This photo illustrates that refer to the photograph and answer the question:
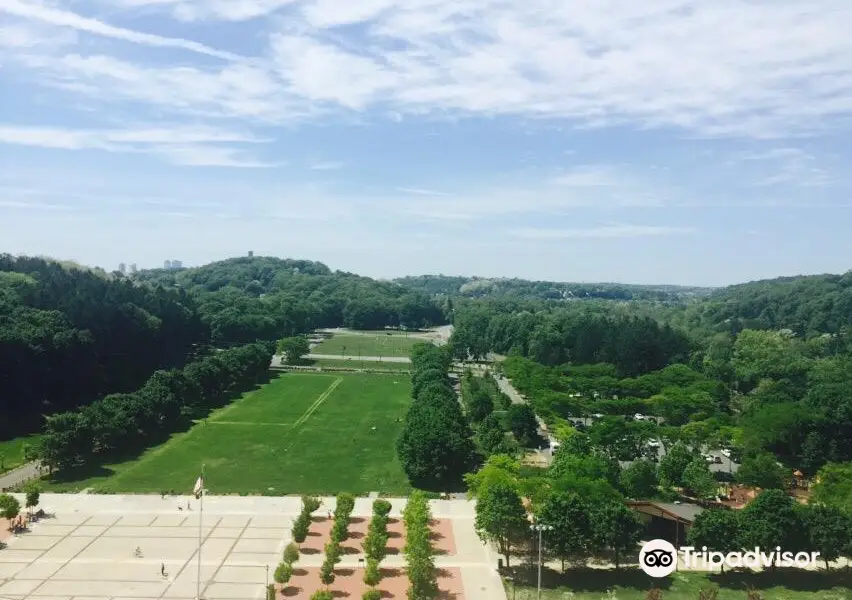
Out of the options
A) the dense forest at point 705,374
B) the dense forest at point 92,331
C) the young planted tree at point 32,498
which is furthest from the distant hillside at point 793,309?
the young planted tree at point 32,498

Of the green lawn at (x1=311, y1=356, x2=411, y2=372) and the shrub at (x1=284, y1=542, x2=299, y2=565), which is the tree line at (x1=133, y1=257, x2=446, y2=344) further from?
the shrub at (x1=284, y1=542, x2=299, y2=565)

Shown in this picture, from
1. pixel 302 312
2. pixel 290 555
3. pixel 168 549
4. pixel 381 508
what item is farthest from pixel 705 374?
pixel 302 312

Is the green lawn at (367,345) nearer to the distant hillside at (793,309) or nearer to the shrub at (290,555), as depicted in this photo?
the distant hillside at (793,309)

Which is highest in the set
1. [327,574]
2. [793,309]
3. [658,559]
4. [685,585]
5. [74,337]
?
[793,309]

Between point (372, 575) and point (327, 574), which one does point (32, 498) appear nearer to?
point (327, 574)

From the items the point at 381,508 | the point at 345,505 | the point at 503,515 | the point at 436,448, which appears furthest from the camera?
the point at 436,448

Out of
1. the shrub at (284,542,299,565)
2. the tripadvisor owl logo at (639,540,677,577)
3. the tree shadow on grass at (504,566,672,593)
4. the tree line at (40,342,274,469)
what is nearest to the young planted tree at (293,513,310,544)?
the shrub at (284,542,299,565)

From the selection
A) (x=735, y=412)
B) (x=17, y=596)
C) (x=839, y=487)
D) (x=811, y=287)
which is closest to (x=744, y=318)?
(x=811, y=287)

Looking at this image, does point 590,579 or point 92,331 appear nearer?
point 590,579
